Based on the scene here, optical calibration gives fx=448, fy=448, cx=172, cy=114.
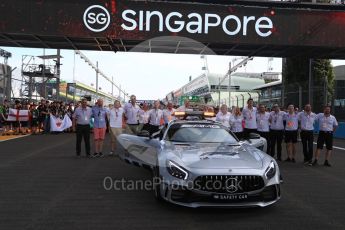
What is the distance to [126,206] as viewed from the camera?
6.43 m

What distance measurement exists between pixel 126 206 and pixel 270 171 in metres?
2.10

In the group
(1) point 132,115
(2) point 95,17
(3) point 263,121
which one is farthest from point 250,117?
(2) point 95,17

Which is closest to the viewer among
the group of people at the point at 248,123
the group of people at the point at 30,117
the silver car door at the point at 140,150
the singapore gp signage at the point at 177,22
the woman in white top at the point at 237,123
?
the silver car door at the point at 140,150

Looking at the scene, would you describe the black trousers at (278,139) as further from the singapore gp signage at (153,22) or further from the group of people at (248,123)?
the singapore gp signage at (153,22)

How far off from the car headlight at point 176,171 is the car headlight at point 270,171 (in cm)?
113

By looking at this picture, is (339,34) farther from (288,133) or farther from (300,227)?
(300,227)

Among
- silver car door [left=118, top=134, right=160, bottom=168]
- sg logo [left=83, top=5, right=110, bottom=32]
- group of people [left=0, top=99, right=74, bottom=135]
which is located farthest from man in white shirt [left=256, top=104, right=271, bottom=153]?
group of people [left=0, top=99, right=74, bottom=135]

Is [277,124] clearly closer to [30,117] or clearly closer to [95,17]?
[95,17]

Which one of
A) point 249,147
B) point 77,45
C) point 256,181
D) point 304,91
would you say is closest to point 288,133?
point 249,147

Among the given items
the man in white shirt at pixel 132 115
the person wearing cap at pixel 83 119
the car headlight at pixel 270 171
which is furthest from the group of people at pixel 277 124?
→ the car headlight at pixel 270 171

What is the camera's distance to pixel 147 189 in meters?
7.75

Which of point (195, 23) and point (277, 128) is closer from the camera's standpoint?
point (277, 128)

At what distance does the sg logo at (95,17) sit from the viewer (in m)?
14.6

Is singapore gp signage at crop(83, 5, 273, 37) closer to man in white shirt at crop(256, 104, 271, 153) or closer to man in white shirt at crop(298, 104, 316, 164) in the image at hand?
man in white shirt at crop(256, 104, 271, 153)
